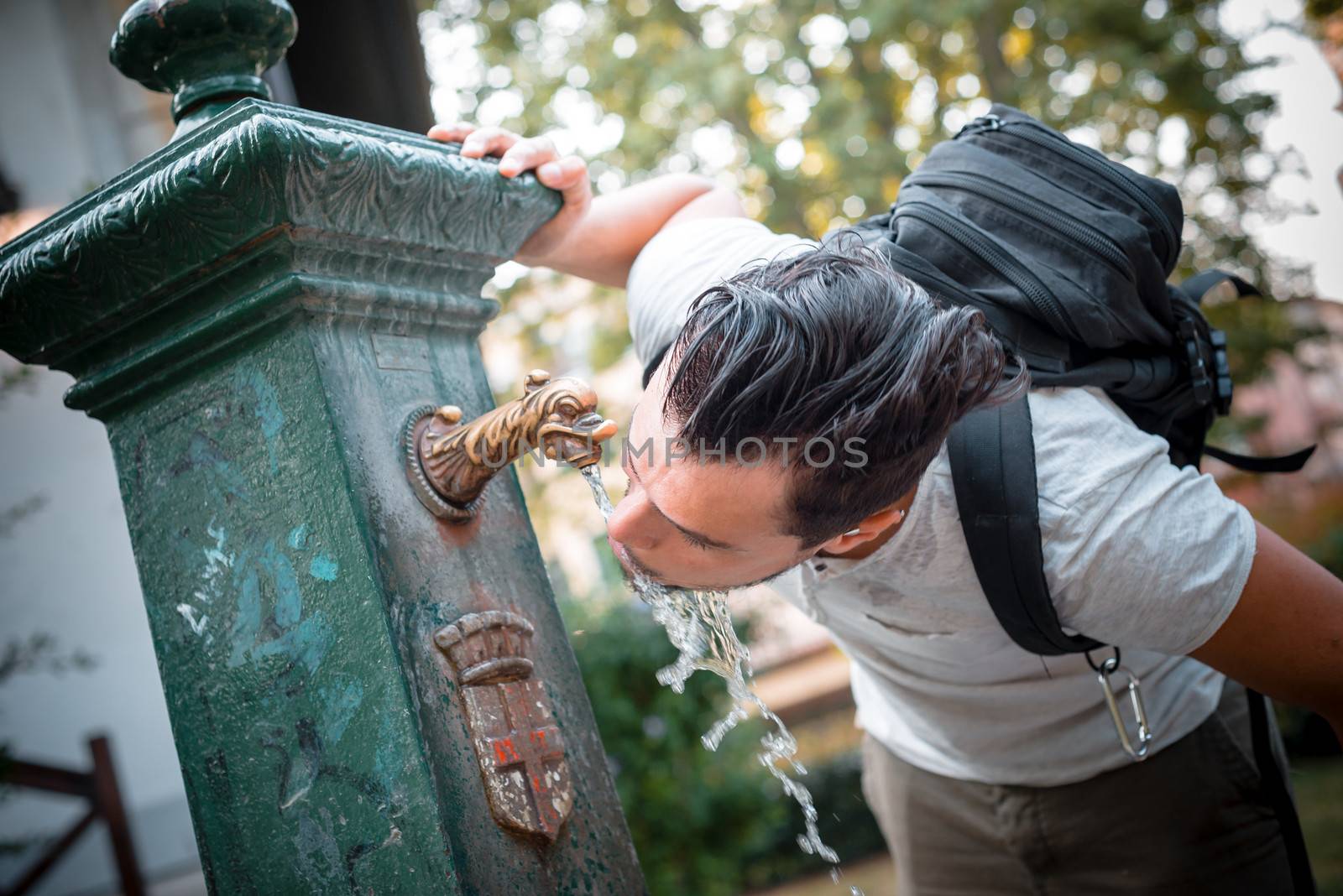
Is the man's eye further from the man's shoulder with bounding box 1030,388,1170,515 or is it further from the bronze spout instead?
the man's shoulder with bounding box 1030,388,1170,515

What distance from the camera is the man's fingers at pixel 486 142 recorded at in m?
1.38

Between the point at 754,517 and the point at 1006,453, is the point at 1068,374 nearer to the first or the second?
the point at 1006,453

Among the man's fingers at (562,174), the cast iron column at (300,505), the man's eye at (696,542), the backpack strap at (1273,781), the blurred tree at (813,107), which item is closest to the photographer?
the cast iron column at (300,505)

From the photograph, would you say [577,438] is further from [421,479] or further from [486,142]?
[486,142]

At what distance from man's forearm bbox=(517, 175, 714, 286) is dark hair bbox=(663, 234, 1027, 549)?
A: 0.39m

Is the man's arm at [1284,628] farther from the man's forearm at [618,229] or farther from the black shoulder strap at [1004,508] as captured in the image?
the man's forearm at [618,229]

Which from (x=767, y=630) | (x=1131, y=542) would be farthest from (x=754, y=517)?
(x=767, y=630)

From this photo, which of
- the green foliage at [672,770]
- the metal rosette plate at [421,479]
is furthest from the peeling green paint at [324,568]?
the green foliage at [672,770]

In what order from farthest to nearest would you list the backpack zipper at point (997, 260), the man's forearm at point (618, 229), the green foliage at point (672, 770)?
the green foliage at point (672, 770) → the man's forearm at point (618, 229) → the backpack zipper at point (997, 260)

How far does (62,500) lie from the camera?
6422mm

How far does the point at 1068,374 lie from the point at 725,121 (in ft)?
19.4

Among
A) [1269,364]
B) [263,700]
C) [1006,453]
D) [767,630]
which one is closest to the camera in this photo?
[263,700]

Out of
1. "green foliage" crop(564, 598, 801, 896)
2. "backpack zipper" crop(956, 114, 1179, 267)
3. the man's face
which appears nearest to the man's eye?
the man's face

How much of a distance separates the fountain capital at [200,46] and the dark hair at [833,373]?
0.64m
